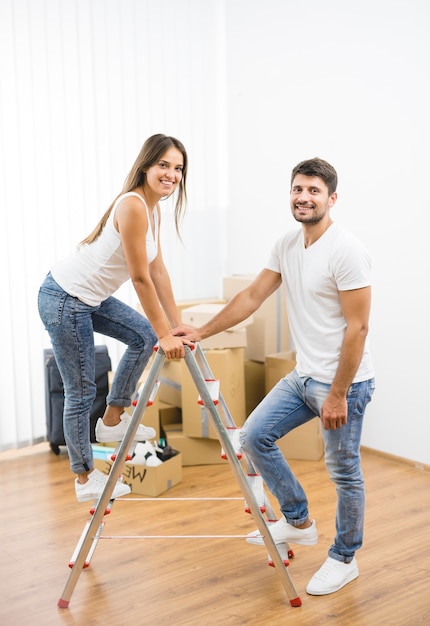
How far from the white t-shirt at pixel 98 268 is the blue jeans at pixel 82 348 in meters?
0.04

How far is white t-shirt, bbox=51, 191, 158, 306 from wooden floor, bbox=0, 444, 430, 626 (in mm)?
921

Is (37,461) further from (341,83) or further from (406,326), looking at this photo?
(341,83)

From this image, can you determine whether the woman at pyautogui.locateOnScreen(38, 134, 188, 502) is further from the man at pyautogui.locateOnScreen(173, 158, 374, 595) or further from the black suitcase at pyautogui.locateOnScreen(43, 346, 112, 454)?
the black suitcase at pyautogui.locateOnScreen(43, 346, 112, 454)

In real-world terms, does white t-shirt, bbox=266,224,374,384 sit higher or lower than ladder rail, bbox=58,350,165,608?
higher

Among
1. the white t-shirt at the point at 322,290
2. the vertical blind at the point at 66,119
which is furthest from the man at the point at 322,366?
the vertical blind at the point at 66,119

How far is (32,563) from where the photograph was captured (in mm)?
2797

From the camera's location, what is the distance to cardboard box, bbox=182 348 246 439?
3854mm

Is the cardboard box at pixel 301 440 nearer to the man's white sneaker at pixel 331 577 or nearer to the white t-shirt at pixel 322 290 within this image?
the man's white sneaker at pixel 331 577

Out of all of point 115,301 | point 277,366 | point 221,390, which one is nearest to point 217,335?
point 221,390

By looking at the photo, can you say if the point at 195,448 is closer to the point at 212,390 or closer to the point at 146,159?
the point at 212,390

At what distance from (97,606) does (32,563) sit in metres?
0.44

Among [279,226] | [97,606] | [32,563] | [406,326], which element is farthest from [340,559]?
[279,226]

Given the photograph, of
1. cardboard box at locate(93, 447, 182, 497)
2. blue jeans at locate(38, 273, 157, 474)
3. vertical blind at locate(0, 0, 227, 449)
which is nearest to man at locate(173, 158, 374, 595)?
blue jeans at locate(38, 273, 157, 474)

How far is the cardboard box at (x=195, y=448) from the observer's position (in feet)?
12.8
